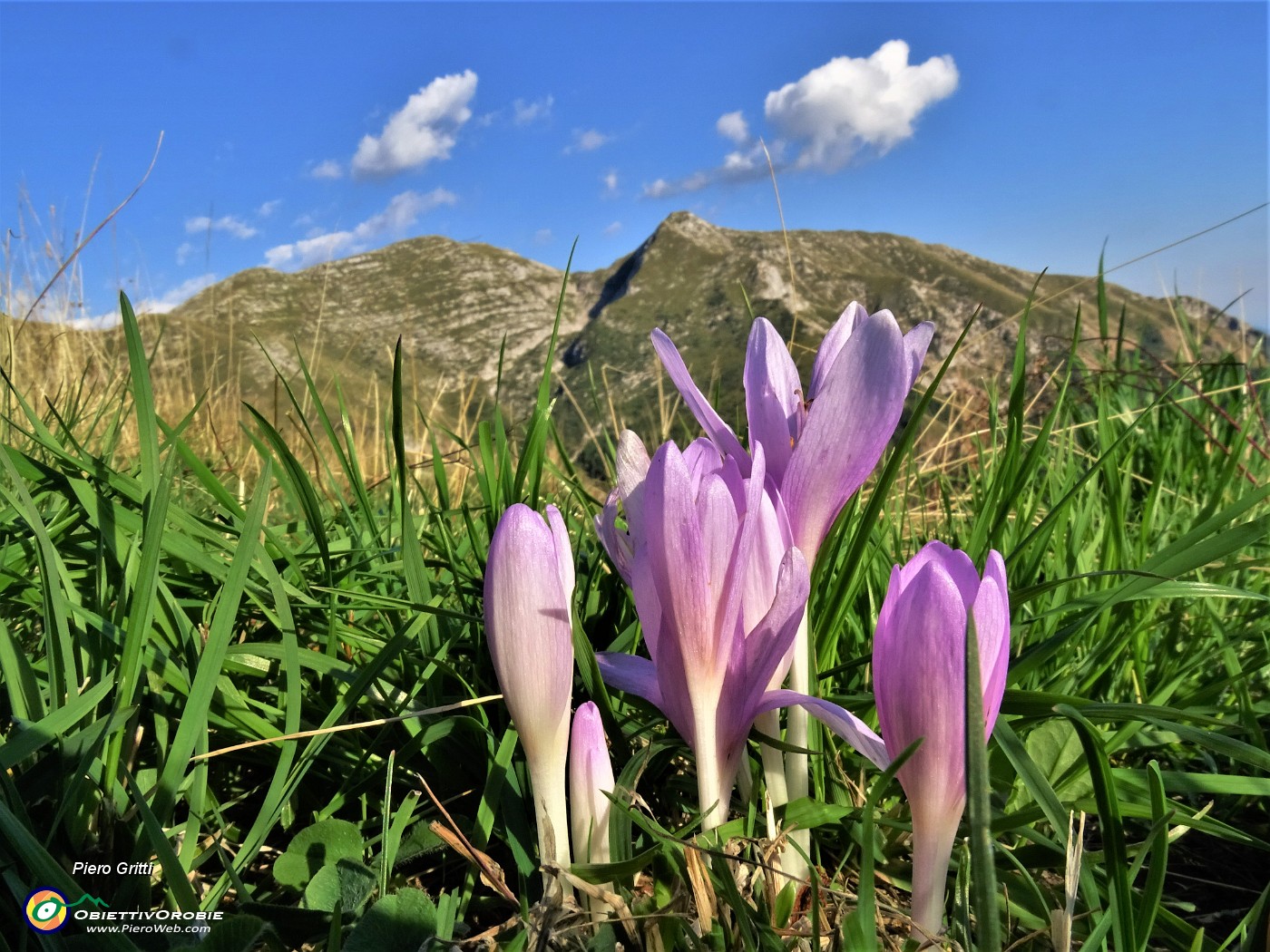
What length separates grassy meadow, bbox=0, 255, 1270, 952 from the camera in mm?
841

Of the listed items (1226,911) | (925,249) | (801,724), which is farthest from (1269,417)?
(925,249)

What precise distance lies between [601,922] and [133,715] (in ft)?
2.08

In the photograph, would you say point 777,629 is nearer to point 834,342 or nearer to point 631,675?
point 631,675

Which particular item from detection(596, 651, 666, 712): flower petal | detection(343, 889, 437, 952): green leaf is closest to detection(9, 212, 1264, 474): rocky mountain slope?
detection(596, 651, 666, 712): flower petal

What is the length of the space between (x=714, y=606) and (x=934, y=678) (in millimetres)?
196

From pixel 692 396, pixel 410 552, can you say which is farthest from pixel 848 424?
pixel 410 552

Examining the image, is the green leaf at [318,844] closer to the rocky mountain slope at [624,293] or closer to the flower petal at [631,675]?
the flower petal at [631,675]

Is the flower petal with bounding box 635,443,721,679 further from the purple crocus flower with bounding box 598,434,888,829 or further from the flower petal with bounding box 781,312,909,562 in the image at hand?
the flower petal with bounding box 781,312,909,562

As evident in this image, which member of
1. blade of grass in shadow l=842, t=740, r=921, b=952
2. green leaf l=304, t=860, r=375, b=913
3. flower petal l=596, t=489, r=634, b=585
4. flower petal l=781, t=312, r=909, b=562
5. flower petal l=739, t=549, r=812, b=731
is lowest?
green leaf l=304, t=860, r=375, b=913

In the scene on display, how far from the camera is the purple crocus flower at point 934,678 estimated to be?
691 mm

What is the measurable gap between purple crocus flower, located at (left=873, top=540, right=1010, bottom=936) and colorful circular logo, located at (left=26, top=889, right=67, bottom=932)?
2.59 ft

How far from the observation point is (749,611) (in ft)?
2.72

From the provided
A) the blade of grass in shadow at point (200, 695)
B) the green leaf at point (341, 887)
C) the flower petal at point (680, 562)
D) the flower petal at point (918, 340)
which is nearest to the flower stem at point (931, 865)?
the flower petal at point (680, 562)

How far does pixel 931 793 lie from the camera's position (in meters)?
0.75
